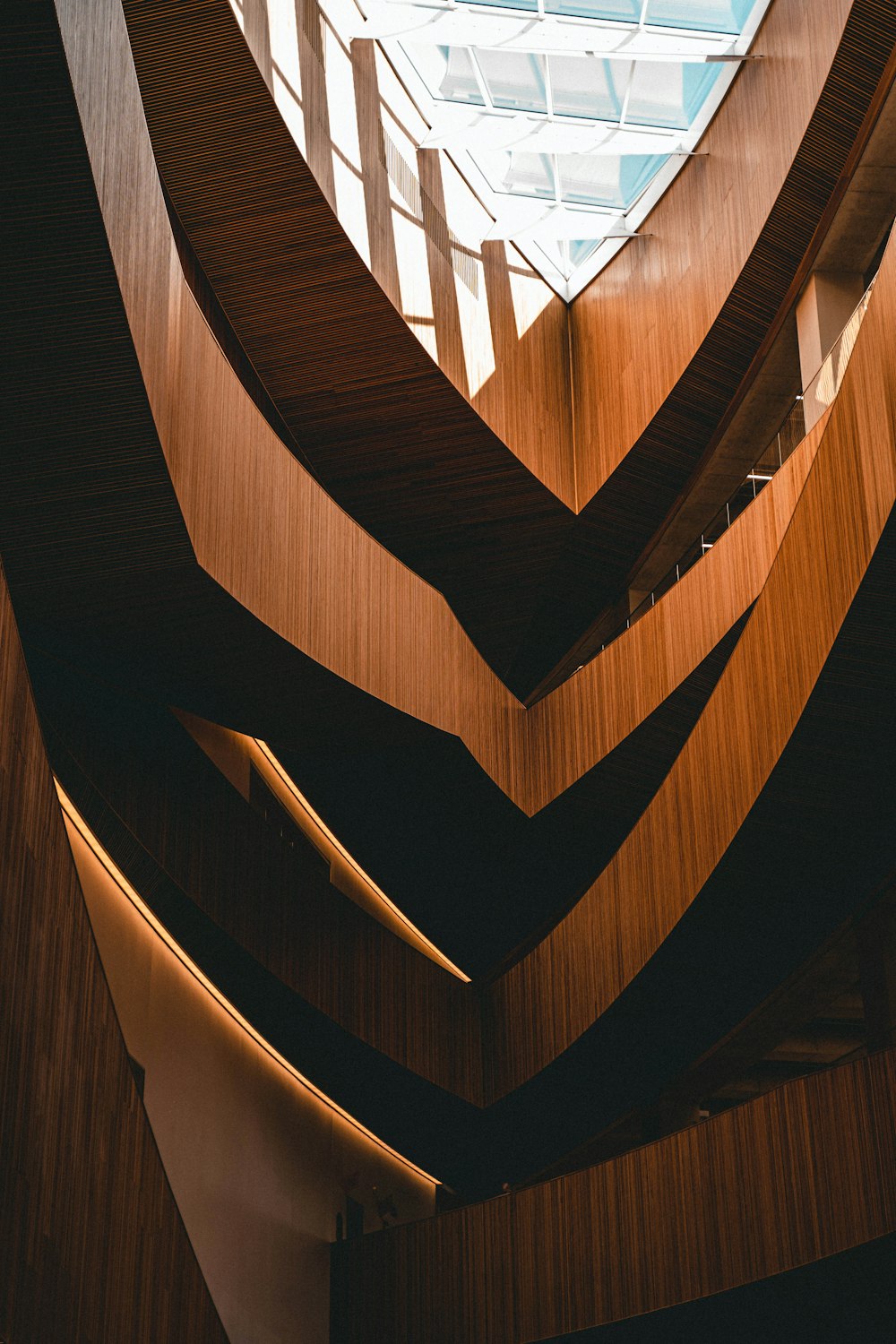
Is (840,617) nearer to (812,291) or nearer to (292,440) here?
(812,291)

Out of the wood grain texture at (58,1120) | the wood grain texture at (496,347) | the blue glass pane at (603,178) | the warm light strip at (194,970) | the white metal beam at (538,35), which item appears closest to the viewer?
the wood grain texture at (58,1120)

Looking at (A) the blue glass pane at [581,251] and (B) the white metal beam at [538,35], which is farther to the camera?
(A) the blue glass pane at [581,251]

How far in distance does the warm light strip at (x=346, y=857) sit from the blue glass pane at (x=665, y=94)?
7367mm

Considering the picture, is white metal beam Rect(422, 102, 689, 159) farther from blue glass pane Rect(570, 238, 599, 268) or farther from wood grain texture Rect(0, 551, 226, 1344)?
wood grain texture Rect(0, 551, 226, 1344)

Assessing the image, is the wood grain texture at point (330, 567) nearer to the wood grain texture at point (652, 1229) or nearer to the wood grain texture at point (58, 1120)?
the wood grain texture at point (58, 1120)

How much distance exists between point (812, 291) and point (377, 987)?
23.2ft

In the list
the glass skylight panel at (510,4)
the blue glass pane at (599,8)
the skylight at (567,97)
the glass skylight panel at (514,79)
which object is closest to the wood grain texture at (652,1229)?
the skylight at (567,97)

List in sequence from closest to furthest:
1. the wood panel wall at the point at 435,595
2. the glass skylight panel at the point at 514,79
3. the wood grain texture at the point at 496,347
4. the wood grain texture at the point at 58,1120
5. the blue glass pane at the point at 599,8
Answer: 1. the wood grain texture at the point at 58,1120
2. the wood panel wall at the point at 435,595
3. the wood grain texture at the point at 496,347
4. the blue glass pane at the point at 599,8
5. the glass skylight panel at the point at 514,79

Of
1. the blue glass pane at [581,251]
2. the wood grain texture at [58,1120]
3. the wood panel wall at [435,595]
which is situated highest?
the blue glass pane at [581,251]

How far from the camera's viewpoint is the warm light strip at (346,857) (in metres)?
13.3

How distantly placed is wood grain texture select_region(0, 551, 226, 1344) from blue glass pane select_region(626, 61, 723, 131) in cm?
1011

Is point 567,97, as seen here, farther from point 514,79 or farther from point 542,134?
point 514,79

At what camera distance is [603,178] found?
1553 cm

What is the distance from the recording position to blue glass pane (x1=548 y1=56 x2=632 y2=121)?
1431cm
